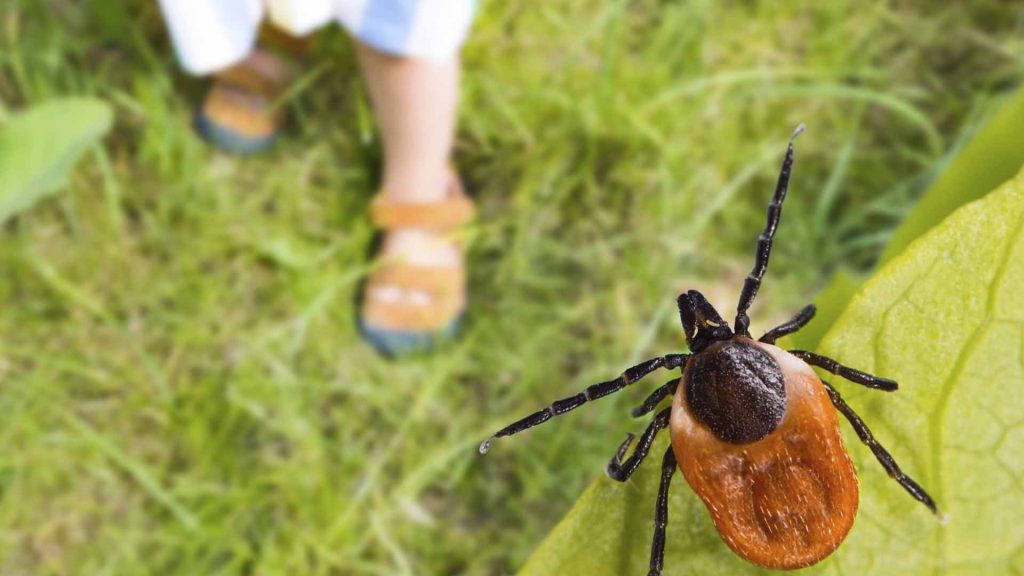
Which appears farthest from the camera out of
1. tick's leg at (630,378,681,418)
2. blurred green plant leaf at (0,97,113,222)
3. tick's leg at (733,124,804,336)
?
blurred green plant leaf at (0,97,113,222)

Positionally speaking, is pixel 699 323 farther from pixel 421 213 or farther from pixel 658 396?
pixel 421 213

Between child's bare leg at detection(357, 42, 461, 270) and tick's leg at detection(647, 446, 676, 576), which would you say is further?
child's bare leg at detection(357, 42, 461, 270)

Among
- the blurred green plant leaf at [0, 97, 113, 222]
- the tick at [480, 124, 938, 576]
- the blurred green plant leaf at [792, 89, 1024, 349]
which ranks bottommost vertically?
the blurred green plant leaf at [0, 97, 113, 222]

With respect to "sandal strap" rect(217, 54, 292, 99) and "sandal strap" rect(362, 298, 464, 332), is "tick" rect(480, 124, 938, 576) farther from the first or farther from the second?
"sandal strap" rect(217, 54, 292, 99)

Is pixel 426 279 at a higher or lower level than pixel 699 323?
lower

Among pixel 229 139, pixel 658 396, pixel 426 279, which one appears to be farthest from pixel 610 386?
Result: pixel 229 139

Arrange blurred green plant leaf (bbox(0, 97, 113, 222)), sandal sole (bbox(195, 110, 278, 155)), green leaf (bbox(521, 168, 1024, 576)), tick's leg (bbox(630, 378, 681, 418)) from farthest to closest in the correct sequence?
sandal sole (bbox(195, 110, 278, 155))
blurred green plant leaf (bbox(0, 97, 113, 222))
tick's leg (bbox(630, 378, 681, 418))
green leaf (bbox(521, 168, 1024, 576))

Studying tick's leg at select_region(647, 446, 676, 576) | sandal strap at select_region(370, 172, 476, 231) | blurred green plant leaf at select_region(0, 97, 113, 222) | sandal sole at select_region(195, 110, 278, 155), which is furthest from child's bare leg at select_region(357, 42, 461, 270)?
tick's leg at select_region(647, 446, 676, 576)

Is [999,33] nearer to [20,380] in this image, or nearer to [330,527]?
[330,527]

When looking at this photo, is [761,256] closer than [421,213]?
Yes
